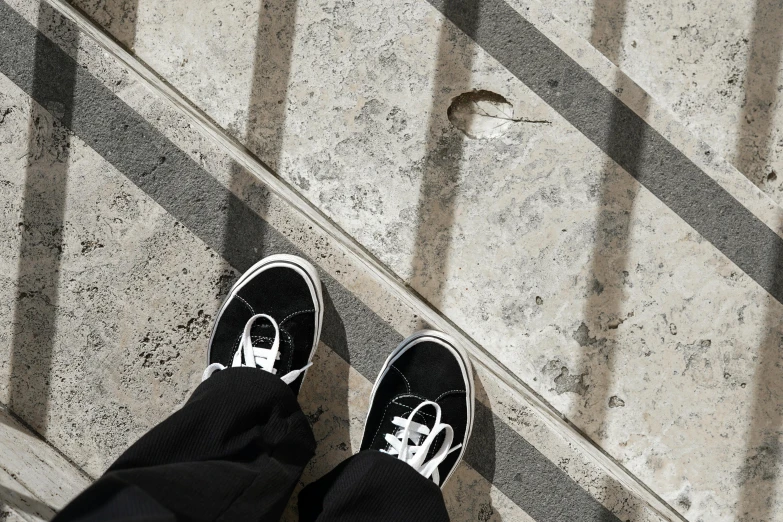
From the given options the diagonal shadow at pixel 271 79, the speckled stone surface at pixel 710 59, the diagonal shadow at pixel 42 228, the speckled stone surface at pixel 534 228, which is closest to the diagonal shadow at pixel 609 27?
the speckled stone surface at pixel 710 59

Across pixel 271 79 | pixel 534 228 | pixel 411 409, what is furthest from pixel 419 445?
pixel 271 79

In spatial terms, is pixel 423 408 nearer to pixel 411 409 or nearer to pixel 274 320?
pixel 411 409

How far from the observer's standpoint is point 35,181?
198 cm

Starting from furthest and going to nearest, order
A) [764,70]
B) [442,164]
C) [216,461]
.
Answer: [764,70] → [442,164] → [216,461]

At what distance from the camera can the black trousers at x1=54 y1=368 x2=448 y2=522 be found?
1.41 metres

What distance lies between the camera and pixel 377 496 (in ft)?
Result: 5.57

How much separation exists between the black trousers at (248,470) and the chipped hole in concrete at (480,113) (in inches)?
43.2

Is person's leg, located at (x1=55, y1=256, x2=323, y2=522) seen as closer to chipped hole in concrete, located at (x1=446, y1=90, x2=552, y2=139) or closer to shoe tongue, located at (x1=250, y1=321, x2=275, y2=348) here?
shoe tongue, located at (x1=250, y1=321, x2=275, y2=348)

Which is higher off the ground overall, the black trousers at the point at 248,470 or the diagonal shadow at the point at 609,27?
the diagonal shadow at the point at 609,27

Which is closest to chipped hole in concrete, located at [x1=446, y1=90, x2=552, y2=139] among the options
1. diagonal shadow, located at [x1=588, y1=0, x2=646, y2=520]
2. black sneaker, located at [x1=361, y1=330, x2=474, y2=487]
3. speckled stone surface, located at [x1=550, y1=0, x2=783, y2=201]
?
diagonal shadow, located at [x1=588, y1=0, x2=646, y2=520]

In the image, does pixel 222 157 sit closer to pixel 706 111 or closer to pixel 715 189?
pixel 715 189

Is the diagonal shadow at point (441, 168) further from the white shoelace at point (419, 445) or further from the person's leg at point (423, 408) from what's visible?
the white shoelace at point (419, 445)

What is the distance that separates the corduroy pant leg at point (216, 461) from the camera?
1.32 m

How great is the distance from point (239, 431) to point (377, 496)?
44cm
